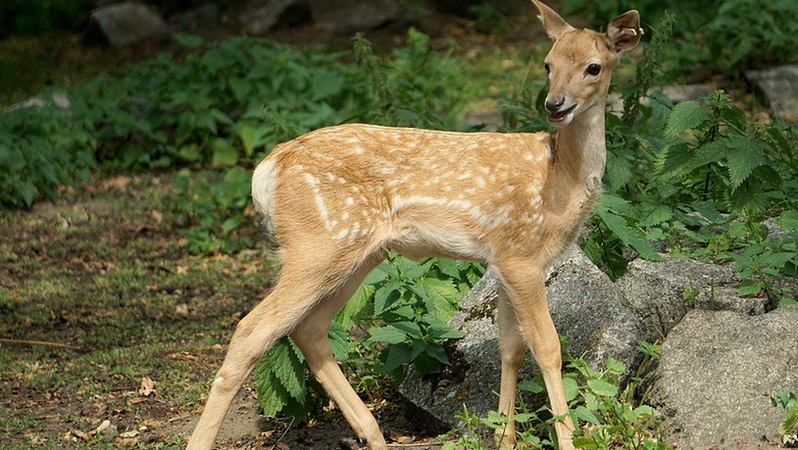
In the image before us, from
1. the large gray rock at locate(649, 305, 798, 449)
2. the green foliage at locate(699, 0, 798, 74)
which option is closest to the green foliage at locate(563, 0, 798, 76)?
the green foliage at locate(699, 0, 798, 74)

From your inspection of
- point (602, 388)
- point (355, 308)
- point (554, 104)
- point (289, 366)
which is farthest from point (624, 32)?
point (289, 366)

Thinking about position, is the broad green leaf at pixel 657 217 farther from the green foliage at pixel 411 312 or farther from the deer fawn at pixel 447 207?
the green foliage at pixel 411 312

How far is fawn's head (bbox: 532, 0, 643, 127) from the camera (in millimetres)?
4504

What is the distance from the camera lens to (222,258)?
26.2ft

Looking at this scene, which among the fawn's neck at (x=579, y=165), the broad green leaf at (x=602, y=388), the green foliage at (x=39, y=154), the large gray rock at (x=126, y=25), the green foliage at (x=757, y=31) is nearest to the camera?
the broad green leaf at (x=602, y=388)

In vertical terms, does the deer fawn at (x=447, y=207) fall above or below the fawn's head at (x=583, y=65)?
below

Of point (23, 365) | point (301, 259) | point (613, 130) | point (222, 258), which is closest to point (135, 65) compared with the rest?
point (222, 258)

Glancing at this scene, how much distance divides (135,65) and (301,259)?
6.95m

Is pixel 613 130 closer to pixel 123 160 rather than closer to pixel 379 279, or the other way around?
pixel 379 279

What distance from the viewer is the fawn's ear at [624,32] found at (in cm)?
457

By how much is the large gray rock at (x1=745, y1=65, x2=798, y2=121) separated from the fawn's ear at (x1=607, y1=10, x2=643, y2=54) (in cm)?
551

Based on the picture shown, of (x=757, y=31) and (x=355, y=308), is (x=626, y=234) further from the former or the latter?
(x=757, y=31)

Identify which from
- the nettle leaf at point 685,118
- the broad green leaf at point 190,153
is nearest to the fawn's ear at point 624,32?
the nettle leaf at point 685,118

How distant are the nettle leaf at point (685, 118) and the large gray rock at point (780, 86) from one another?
4.13 metres
